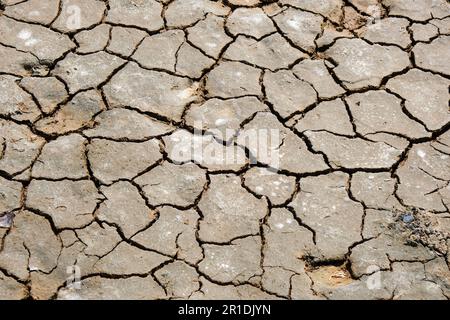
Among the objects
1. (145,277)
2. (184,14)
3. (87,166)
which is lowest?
(145,277)

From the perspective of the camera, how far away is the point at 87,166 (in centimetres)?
313

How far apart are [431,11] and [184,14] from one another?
5.67 feet

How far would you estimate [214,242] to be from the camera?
9.45 feet

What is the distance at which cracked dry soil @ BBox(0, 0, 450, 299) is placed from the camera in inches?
110

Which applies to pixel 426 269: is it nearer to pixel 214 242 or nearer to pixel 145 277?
pixel 214 242

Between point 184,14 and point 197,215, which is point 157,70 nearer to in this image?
point 184,14

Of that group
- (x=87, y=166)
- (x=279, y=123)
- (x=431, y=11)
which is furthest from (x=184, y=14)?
(x=431, y=11)

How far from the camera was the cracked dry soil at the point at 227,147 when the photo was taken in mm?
2789

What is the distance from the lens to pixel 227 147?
324cm

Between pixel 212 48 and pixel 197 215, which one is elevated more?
pixel 212 48
